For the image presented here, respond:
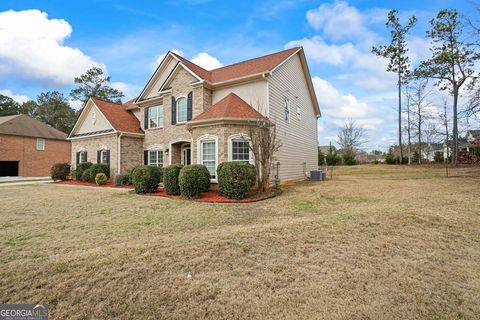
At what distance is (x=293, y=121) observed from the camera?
16281mm

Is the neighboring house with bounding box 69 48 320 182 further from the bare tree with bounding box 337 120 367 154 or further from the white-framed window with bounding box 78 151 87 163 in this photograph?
the bare tree with bounding box 337 120 367 154

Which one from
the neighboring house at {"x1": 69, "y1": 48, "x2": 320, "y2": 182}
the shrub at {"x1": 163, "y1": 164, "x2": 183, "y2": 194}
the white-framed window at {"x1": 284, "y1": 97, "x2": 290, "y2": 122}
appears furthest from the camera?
the white-framed window at {"x1": 284, "y1": 97, "x2": 290, "y2": 122}

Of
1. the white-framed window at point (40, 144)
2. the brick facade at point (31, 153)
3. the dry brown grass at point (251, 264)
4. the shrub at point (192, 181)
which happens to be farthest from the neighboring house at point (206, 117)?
the white-framed window at point (40, 144)

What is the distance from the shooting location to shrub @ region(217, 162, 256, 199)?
984 centimetres

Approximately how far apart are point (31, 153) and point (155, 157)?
73.5 ft

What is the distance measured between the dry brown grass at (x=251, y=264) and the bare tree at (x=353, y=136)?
43.3 meters

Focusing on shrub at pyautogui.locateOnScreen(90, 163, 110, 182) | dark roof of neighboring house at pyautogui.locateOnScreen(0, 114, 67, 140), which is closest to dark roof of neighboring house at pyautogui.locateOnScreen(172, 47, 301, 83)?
shrub at pyautogui.locateOnScreen(90, 163, 110, 182)

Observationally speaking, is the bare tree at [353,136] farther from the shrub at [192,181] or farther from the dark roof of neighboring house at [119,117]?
the shrub at [192,181]

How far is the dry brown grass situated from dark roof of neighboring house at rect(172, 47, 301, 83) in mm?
10057

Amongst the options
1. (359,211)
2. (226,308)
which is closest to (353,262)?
(226,308)

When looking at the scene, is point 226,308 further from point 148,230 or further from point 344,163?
point 344,163

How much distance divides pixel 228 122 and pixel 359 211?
7.28 metres

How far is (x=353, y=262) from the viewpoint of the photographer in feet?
12.3

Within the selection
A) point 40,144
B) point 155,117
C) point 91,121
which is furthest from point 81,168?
point 40,144
